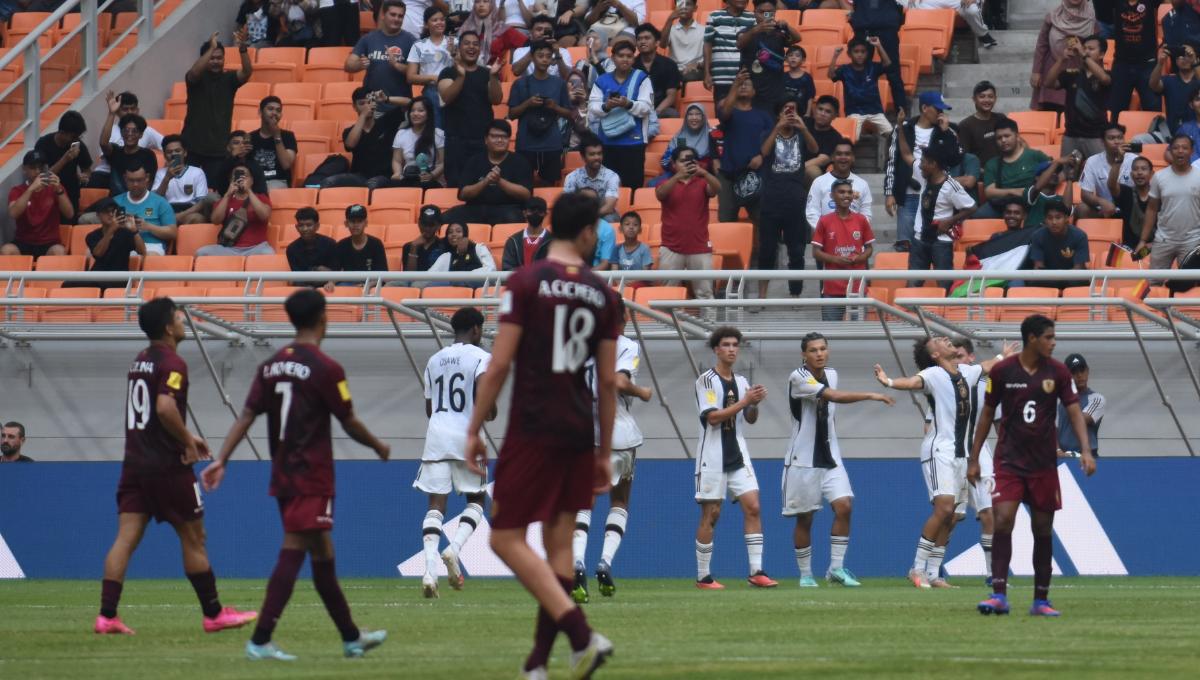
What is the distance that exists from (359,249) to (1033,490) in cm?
1041

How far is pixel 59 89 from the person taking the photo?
2488cm

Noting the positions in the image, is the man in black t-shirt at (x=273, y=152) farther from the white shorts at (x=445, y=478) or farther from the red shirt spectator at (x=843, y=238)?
the white shorts at (x=445, y=478)

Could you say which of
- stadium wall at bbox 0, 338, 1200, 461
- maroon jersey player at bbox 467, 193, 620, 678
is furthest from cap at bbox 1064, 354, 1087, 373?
maroon jersey player at bbox 467, 193, 620, 678

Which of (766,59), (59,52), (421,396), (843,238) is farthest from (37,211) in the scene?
(843,238)

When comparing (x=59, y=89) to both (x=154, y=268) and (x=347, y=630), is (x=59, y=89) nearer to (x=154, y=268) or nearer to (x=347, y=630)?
(x=154, y=268)

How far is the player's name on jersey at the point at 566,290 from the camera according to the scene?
762 centimetres

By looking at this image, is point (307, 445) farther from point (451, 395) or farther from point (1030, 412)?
point (451, 395)

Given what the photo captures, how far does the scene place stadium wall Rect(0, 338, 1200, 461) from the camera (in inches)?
699

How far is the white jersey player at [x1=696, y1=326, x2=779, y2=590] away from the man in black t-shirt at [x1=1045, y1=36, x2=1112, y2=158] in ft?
23.8

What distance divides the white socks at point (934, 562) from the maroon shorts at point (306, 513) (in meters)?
7.90

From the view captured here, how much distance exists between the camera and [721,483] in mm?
15844

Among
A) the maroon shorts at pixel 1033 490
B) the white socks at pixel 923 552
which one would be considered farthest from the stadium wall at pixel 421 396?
the maroon shorts at pixel 1033 490

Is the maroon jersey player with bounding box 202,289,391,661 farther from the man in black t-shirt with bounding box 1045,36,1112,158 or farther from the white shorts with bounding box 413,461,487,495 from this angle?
the man in black t-shirt with bounding box 1045,36,1112,158

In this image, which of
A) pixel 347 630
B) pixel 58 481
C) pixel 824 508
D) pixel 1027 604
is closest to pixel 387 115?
pixel 58 481
